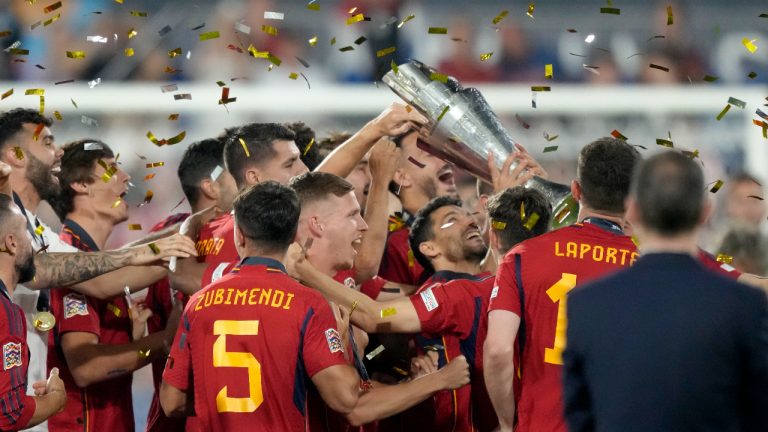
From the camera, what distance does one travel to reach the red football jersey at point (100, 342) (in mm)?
5832

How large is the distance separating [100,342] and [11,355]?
134 cm

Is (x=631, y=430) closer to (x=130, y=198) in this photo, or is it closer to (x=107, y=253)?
(x=107, y=253)

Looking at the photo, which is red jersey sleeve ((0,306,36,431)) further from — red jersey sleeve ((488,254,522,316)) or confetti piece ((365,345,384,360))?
red jersey sleeve ((488,254,522,316))

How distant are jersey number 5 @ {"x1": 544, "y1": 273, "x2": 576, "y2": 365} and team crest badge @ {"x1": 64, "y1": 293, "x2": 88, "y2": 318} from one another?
7.80 ft

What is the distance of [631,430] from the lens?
3070 mm

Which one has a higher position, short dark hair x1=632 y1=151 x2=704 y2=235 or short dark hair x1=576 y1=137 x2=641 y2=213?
short dark hair x1=632 y1=151 x2=704 y2=235

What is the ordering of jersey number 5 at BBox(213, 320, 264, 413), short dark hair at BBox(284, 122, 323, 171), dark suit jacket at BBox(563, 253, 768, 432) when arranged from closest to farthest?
dark suit jacket at BBox(563, 253, 768, 432)
jersey number 5 at BBox(213, 320, 264, 413)
short dark hair at BBox(284, 122, 323, 171)

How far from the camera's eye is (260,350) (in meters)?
4.50

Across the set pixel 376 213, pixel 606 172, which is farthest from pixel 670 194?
pixel 376 213

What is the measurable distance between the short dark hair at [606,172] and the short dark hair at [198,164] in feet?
8.01

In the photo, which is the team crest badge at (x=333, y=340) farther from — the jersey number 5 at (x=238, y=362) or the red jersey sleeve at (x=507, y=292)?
the red jersey sleeve at (x=507, y=292)

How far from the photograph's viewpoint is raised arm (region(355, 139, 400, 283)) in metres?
5.85

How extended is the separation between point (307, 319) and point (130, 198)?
26.6 ft

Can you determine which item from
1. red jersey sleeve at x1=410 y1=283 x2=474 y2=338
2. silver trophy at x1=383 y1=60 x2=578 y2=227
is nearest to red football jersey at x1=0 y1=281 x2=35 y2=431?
red jersey sleeve at x1=410 y1=283 x2=474 y2=338
